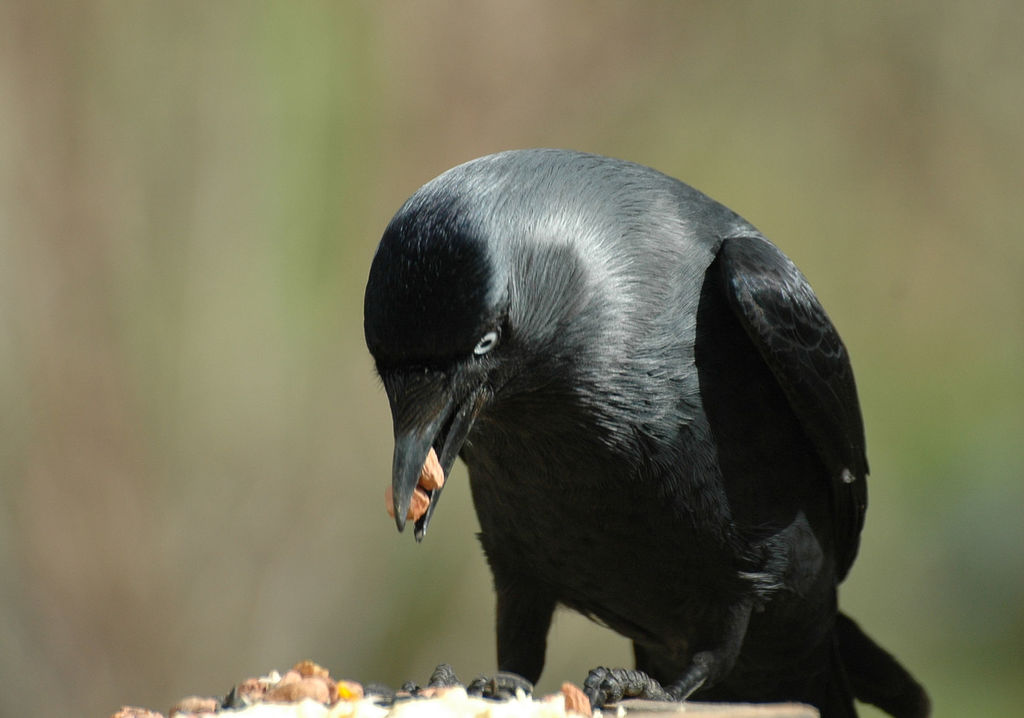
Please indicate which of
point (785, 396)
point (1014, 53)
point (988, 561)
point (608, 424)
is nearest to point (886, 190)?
point (1014, 53)

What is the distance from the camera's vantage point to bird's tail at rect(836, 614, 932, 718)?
3.34m

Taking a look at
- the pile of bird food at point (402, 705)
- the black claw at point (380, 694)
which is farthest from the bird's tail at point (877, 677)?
the black claw at point (380, 694)

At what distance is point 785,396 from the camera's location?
2.83m

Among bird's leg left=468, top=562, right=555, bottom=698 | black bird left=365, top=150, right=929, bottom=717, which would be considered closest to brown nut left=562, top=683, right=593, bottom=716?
black bird left=365, top=150, right=929, bottom=717

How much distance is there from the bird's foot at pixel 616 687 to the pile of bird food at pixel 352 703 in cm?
22

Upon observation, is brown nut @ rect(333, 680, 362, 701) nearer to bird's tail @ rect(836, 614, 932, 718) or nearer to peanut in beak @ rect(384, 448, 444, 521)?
peanut in beak @ rect(384, 448, 444, 521)

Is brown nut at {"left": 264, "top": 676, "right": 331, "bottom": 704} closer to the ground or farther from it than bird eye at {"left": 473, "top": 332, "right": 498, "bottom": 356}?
closer to the ground

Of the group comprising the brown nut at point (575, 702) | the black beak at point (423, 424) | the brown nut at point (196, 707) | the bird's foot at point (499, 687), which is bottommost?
the bird's foot at point (499, 687)

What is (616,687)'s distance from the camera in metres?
2.49

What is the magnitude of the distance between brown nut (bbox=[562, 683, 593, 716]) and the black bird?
0.98 feet

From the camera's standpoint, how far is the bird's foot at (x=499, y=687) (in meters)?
2.32

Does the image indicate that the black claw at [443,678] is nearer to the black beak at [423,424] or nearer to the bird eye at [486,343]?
the black beak at [423,424]

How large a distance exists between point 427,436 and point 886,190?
5.07 metres

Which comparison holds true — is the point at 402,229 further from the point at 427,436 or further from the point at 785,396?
the point at 785,396
